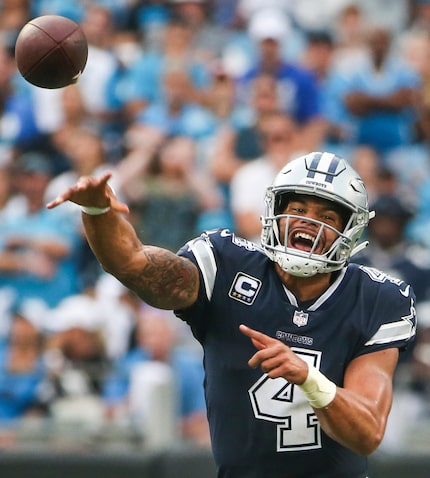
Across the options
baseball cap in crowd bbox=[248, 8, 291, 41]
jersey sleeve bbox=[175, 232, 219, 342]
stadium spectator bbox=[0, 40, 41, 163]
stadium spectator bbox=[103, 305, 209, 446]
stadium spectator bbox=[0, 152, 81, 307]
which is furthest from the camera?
baseball cap in crowd bbox=[248, 8, 291, 41]

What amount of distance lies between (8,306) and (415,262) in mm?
2754

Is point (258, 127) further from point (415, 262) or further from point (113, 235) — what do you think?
point (113, 235)

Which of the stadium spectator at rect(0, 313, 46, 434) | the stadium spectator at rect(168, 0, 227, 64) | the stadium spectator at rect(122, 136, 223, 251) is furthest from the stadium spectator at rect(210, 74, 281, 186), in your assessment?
the stadium spectator at rect(0, 313, 46, 434)

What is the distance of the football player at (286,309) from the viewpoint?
4176mm

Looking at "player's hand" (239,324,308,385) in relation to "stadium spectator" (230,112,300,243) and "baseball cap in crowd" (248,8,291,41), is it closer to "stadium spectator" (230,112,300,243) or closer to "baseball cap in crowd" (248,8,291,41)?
"stadium spectator" (230,112,300,243)

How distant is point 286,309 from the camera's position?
4316 mm

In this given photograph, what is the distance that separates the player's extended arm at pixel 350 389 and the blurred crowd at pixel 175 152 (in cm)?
304

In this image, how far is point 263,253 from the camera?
4.50 metres

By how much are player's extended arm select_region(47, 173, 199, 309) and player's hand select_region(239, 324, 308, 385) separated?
0.55 m

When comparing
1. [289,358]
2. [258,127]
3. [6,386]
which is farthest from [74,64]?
[258,127]

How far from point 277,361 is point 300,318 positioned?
2.25 feet

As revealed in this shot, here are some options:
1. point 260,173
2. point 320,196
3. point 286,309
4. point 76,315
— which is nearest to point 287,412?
point 286,309

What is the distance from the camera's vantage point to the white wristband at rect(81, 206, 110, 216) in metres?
3.97

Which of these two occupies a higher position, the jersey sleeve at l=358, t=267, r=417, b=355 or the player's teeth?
the player's teeth
